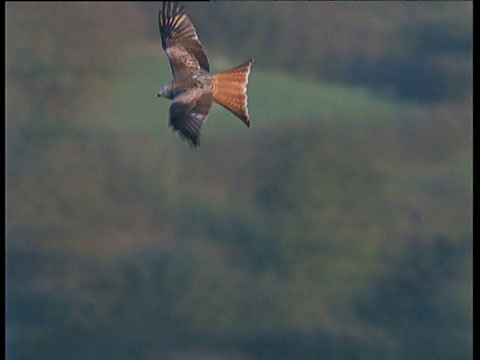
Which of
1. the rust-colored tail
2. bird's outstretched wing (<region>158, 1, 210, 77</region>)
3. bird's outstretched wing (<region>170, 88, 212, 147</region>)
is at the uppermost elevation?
bird's outstretched wing (<region>158, 1, 210, 77</region>)

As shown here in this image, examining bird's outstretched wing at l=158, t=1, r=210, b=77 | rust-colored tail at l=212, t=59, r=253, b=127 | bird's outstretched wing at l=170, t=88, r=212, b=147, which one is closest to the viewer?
bird's outstretched wing at l=170, t=88, r=212, b=147

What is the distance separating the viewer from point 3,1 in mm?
17906

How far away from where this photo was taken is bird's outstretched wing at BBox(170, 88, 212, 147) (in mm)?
13383

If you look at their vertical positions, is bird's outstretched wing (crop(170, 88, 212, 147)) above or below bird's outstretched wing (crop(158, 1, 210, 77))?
below

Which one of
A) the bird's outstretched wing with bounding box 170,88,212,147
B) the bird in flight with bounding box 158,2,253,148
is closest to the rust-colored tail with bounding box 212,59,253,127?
the bird in flight with bounding box 158,2,253,148

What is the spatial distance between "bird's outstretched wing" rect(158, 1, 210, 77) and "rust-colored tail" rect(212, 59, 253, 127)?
21.3 inches

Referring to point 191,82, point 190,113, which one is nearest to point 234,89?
point 191,82

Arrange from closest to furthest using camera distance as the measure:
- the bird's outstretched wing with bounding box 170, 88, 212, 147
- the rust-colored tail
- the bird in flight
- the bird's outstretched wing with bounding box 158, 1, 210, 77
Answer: the bird's outstretched wing with bounding box 170, 88, 212, 147 → the bird in flight → the rust-colored tail → the bird's outstretched wing with bounding box 158, 1, 210, 77

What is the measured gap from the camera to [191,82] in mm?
15156

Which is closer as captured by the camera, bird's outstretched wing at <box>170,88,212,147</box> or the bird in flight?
bird's outstretched wing at <box>170,88,212,147</box>

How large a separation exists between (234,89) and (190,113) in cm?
115

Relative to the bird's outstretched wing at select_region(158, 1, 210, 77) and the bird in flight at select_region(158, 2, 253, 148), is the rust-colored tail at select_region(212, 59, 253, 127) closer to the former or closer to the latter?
the bird in flight at select_region(158, 2, 253, 148)

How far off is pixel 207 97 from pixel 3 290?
597cm
